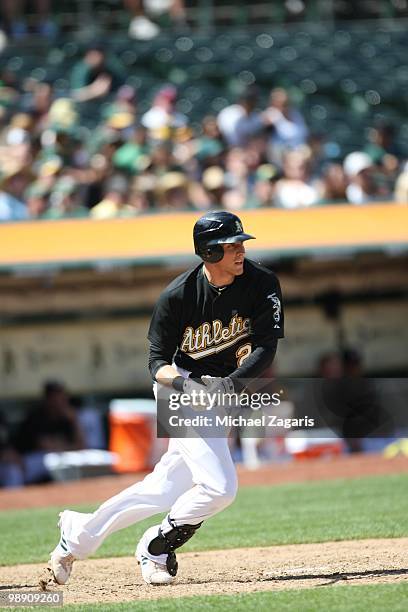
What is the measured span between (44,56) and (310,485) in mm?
6758

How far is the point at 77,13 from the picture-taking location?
14.3 m

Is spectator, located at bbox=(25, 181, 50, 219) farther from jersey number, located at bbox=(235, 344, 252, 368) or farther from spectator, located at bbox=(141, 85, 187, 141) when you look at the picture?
jersey number, located at bbox=(235, 344, 252, 368)

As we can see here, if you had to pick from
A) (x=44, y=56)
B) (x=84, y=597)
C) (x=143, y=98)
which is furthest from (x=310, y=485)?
(x=44, y=56)

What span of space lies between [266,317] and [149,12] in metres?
10.3

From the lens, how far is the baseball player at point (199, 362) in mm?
4984

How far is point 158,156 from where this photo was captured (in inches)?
454

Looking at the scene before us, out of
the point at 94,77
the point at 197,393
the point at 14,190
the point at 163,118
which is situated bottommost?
the point at 14,190

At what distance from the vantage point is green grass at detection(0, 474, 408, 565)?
22.2ft

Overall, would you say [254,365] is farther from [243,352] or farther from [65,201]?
[65,201]

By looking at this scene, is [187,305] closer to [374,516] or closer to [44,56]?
[374,516]

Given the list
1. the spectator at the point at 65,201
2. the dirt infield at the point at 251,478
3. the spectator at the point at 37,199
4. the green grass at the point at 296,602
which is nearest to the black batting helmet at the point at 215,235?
the green grass at the point at 296,602

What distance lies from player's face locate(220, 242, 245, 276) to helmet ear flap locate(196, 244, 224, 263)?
18 millimetres

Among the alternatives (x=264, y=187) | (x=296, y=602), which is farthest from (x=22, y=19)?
(x=296, y=602)

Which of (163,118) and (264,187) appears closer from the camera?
(264,187)
